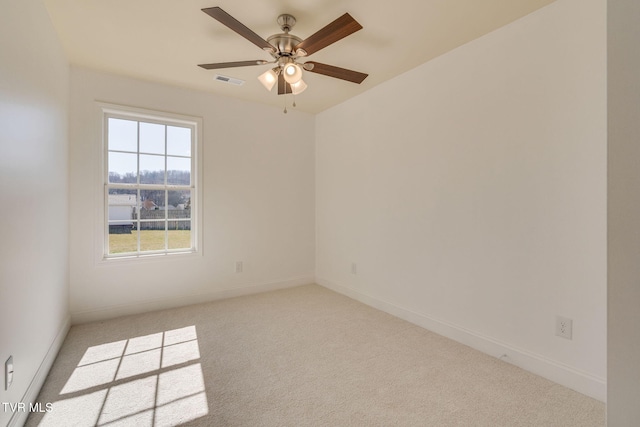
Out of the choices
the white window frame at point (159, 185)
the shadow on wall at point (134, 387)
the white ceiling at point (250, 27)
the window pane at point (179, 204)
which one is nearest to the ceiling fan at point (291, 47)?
the white ceiling at point (250, 27)

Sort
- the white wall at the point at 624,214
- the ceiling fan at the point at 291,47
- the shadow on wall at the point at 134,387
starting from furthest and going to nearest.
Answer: the ceiling fan at the point at 291,47, the shadow on wall at the point at 134,387, the white wall at the point at 624,214

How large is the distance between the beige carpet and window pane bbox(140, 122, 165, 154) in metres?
1.91

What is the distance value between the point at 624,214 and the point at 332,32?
68.0 inches

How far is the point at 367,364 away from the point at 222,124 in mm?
3194

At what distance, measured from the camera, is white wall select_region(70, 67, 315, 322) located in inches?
120

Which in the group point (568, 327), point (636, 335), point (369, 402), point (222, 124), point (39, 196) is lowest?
point (369, 402)

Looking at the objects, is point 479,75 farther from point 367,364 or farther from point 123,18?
point 123,18

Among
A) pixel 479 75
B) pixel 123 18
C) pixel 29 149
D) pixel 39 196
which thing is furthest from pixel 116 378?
pixel 479 75

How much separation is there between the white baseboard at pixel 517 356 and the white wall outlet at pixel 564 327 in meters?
0.20

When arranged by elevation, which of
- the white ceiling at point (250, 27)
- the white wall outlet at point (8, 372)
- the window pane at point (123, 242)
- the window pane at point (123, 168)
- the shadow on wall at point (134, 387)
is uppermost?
the white ceiling at point (250, 27)

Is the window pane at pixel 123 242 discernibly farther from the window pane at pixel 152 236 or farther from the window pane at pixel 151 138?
the window pane at pixel 151 138

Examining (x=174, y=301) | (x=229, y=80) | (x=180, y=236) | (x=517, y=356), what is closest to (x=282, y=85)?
(x=229, y=80)

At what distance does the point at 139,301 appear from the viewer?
10.9 feet

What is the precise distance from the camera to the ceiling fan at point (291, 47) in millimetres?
1820
